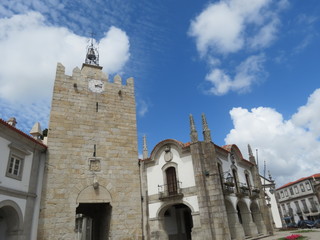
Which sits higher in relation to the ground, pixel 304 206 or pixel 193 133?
pixel 193 133

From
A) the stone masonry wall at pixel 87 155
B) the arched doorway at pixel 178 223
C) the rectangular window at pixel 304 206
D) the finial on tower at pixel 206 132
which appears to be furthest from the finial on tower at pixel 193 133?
the rectangular window at pixel 304 206

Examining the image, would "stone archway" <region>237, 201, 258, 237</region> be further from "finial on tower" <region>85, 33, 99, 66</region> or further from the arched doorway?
"finial on tower" <region>85, 33, 99, 66</region>

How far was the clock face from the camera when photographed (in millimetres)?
14592

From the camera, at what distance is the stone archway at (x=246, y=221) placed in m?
20.5

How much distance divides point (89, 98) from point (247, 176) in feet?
58.5

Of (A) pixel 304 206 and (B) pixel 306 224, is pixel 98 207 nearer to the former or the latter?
(B) pixel 306 224

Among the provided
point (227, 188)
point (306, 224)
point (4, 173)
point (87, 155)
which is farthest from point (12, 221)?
point (306, 224)

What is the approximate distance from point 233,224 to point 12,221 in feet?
47.0

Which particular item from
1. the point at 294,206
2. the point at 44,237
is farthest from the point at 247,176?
the point at 294,206

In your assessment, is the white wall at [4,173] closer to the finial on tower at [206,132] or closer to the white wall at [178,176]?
the white wall at [178,176]

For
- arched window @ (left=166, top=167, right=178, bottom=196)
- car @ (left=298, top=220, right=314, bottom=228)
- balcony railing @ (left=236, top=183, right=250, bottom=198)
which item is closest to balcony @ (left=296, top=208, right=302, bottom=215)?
car @ (left=298, top=220, right=314, bottom=228)

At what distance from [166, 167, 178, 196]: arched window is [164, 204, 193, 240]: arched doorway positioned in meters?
3.09

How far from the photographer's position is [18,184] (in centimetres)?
1059

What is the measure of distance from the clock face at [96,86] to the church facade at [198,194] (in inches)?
311
